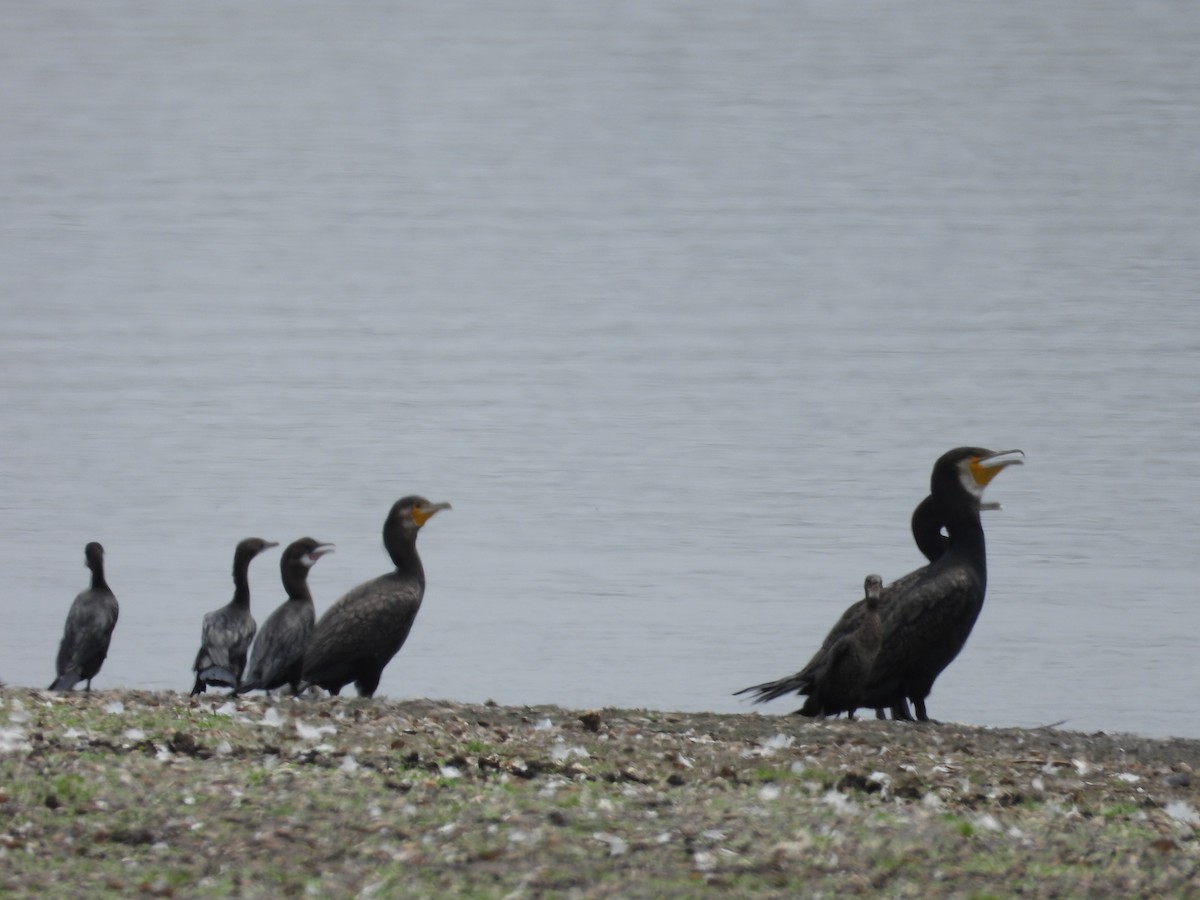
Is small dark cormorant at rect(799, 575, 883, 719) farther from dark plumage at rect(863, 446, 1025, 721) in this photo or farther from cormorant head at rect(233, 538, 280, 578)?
cormorant head at rect(233, 538, 280, 578)

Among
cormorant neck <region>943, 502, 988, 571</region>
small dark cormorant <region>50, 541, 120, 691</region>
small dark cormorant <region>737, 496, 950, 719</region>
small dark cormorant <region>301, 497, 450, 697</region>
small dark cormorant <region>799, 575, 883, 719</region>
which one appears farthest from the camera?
small dark cormorant <region>50, 541, 120, 691</region>

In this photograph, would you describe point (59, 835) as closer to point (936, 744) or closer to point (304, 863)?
point (304, 863)

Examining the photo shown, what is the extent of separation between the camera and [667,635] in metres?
17.3

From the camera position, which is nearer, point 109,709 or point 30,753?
point 30,753

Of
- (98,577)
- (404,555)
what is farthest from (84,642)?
(404,555)

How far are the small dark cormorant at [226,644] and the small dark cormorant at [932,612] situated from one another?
11.4ft

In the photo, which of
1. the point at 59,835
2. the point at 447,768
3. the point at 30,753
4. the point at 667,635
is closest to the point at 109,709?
the point at 30,753

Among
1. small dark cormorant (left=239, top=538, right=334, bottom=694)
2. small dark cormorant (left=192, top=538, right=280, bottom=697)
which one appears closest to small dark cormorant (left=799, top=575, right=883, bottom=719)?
small dark cormorant (left=239, top=538, right=334, bottom=694)

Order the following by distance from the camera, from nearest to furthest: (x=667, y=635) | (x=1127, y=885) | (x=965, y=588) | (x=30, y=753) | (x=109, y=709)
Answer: (x=1127, y=885) < (x=30, y=753) < (x=109, y=709) < (x=965, y=588) < (x=667, y=635)

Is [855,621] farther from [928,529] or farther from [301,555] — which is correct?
[301,555]

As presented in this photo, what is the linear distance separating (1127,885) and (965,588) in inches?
179

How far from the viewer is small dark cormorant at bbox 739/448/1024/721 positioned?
1041 cm

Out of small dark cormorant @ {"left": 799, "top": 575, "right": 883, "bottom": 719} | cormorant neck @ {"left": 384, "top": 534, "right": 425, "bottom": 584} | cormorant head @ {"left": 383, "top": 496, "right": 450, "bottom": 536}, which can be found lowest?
small dark cormorant @ {"left": 799, "top": 575, "right": 883, "bottom": 719}

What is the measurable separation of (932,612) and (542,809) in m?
4.12
